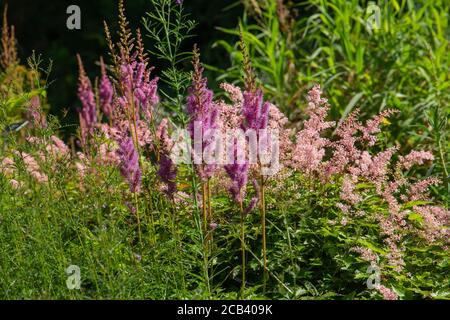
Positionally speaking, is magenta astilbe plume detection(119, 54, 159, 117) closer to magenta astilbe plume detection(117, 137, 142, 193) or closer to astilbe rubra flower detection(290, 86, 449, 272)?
magenta astilbe plume detection(117, 137, 142, 193)

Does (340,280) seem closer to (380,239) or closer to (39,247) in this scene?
(380,239)

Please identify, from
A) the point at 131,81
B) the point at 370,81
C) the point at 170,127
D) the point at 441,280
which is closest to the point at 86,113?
the point at 170,127

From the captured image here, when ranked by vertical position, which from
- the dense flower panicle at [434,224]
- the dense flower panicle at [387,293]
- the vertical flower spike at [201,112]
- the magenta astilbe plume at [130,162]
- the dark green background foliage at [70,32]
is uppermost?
the dark green background foliage at [70,32]

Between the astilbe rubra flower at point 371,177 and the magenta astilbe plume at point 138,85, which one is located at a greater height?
the magenta astilbe plume at point 138,85

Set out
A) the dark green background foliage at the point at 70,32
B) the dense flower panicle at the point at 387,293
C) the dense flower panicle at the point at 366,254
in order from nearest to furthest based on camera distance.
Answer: the dense flower panicle at the point at 387,293
the dense flower panicle at the point at 366,254
the dark green background foliage at the point at 70,32

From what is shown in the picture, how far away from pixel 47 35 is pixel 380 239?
7.85m

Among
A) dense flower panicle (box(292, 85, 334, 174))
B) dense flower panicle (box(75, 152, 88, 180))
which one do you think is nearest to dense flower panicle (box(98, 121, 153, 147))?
dense flower panicle (box(75, 152, 88, 180))

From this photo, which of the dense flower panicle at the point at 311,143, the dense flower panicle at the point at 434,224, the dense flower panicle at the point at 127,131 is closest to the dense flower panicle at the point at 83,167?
the dense flower panicle at the point at 127,131

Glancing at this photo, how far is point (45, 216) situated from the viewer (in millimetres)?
3420

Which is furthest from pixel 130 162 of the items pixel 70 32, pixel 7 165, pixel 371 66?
pixel 70 32

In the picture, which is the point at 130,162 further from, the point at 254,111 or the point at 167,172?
the point at 254,111

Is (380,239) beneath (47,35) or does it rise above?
beneath

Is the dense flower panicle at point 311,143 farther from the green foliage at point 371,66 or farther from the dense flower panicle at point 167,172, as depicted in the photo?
the green foliage at point 371,66

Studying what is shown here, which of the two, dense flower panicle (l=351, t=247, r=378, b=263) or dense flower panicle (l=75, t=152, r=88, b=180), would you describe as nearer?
dense flower panicle (l=351, t=247, r=378, b=263)
